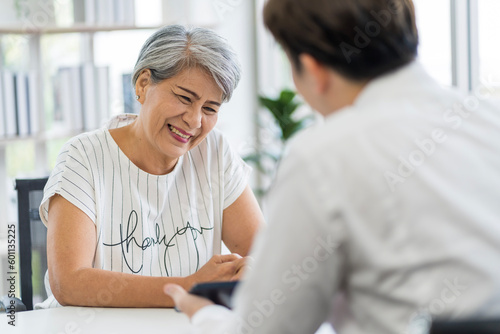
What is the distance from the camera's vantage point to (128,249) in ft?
5.89

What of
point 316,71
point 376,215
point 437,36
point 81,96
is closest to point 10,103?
point 81,96

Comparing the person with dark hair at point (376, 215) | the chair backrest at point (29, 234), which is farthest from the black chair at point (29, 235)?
the person with dark hair at point (376, 215)

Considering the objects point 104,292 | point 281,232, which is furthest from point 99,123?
point 281,232

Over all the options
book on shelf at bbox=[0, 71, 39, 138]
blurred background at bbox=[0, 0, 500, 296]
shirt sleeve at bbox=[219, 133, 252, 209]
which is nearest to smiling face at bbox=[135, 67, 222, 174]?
shirt sleeve at bbox=[219, 133, 252, 209]

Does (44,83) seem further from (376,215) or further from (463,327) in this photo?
(463,327)

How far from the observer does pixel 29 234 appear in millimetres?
2086

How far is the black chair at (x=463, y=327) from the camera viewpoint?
2.19 feet

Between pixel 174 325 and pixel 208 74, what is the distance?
A: 2.47 ft

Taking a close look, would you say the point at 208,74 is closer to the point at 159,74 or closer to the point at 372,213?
the point at 159,74

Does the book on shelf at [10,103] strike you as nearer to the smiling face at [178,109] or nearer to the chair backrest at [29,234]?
the chair backrest at [29,234]

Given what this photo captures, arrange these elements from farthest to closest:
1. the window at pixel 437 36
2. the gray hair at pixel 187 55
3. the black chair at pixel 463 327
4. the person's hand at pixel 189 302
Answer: the window at pixel 437 36, the gray hair at pixel 187 55, the person's hand at pixel 189 302, the black chair at pixel 463 327

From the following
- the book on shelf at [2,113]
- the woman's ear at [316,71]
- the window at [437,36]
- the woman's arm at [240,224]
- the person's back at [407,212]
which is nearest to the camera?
the person's back at [407,212]

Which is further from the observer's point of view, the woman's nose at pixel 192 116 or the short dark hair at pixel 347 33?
the woman's nose at pixel 192 116

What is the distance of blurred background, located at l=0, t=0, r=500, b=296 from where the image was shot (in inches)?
119
